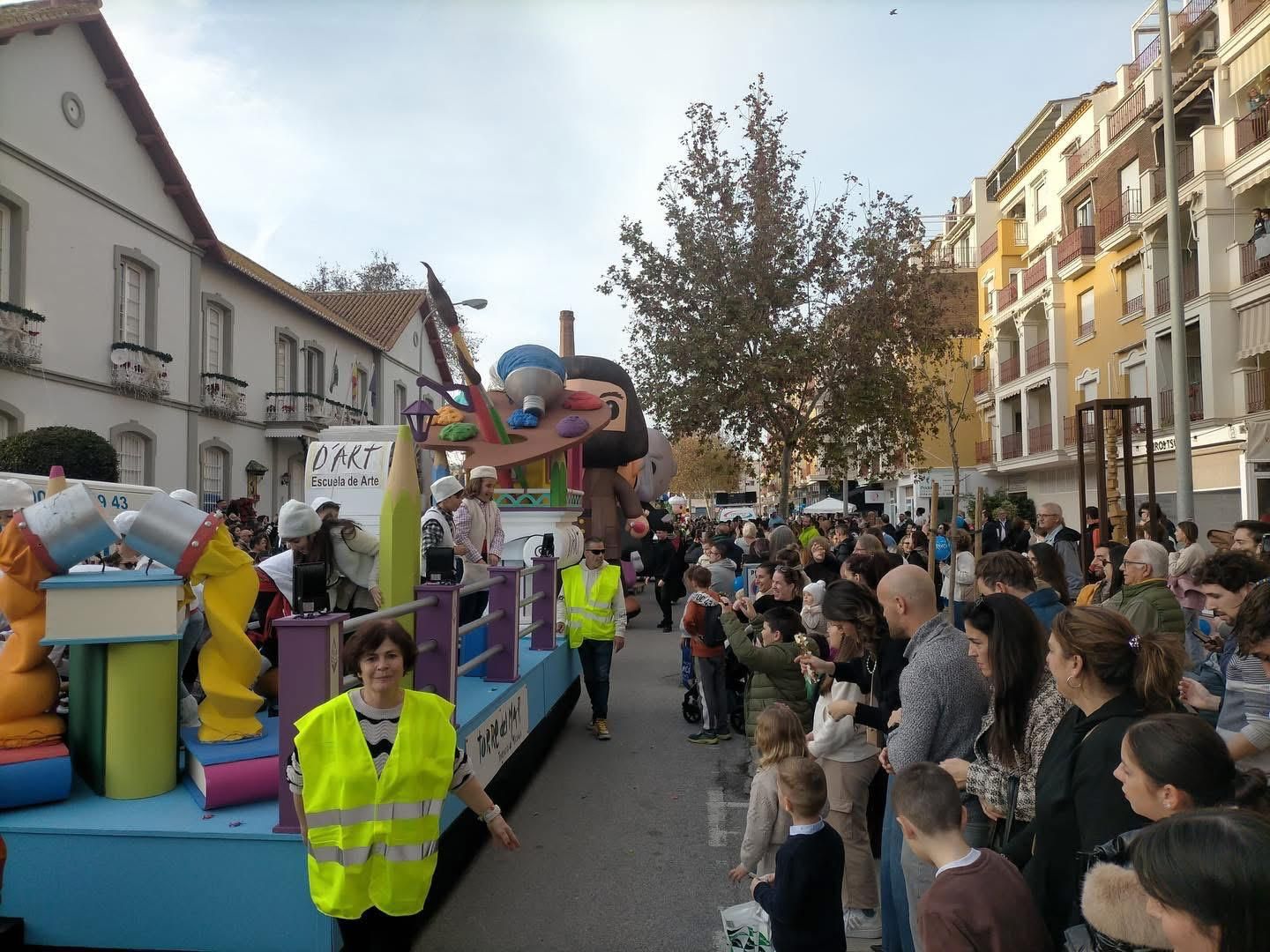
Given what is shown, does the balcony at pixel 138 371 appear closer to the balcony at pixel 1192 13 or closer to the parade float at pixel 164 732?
the parade float at pixel 164 732

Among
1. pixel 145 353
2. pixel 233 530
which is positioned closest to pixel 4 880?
pixel 233 530

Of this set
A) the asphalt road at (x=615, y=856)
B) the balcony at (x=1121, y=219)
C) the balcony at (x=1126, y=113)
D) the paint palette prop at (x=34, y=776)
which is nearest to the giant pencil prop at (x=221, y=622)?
the paint palette prop at (x=34, y=776)

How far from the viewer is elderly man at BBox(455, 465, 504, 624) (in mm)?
7350

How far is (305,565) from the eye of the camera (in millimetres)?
3371

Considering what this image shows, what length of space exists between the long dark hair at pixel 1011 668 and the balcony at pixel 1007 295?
115 ft

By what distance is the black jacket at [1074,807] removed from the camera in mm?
2273

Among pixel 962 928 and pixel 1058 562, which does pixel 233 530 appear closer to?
pixel 1058 562

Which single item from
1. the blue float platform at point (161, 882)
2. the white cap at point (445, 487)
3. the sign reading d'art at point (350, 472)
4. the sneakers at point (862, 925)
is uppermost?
the sign reading d'art at point (350, 472)

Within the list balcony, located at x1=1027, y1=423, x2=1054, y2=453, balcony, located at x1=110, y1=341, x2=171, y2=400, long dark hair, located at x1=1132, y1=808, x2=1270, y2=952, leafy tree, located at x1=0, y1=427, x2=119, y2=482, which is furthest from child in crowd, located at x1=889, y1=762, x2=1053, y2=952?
balcony, located at x1=1027, y1=423, x2=1054, y2=453

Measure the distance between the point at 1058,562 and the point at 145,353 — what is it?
1863 cm

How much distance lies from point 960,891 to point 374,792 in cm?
175

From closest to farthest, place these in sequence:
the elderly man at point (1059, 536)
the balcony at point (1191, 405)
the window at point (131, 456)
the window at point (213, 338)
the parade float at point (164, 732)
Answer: the parade float at point (164, 732) < the elderly man at point (1059, 536) < the window at point (131, 456) < the window at point (213, 338) < the balcony at point (1191, 405)

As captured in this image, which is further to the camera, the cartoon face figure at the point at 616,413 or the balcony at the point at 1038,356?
the balcony at the point at 1038,356

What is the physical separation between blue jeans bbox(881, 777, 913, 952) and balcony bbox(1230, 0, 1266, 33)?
76.0ft
